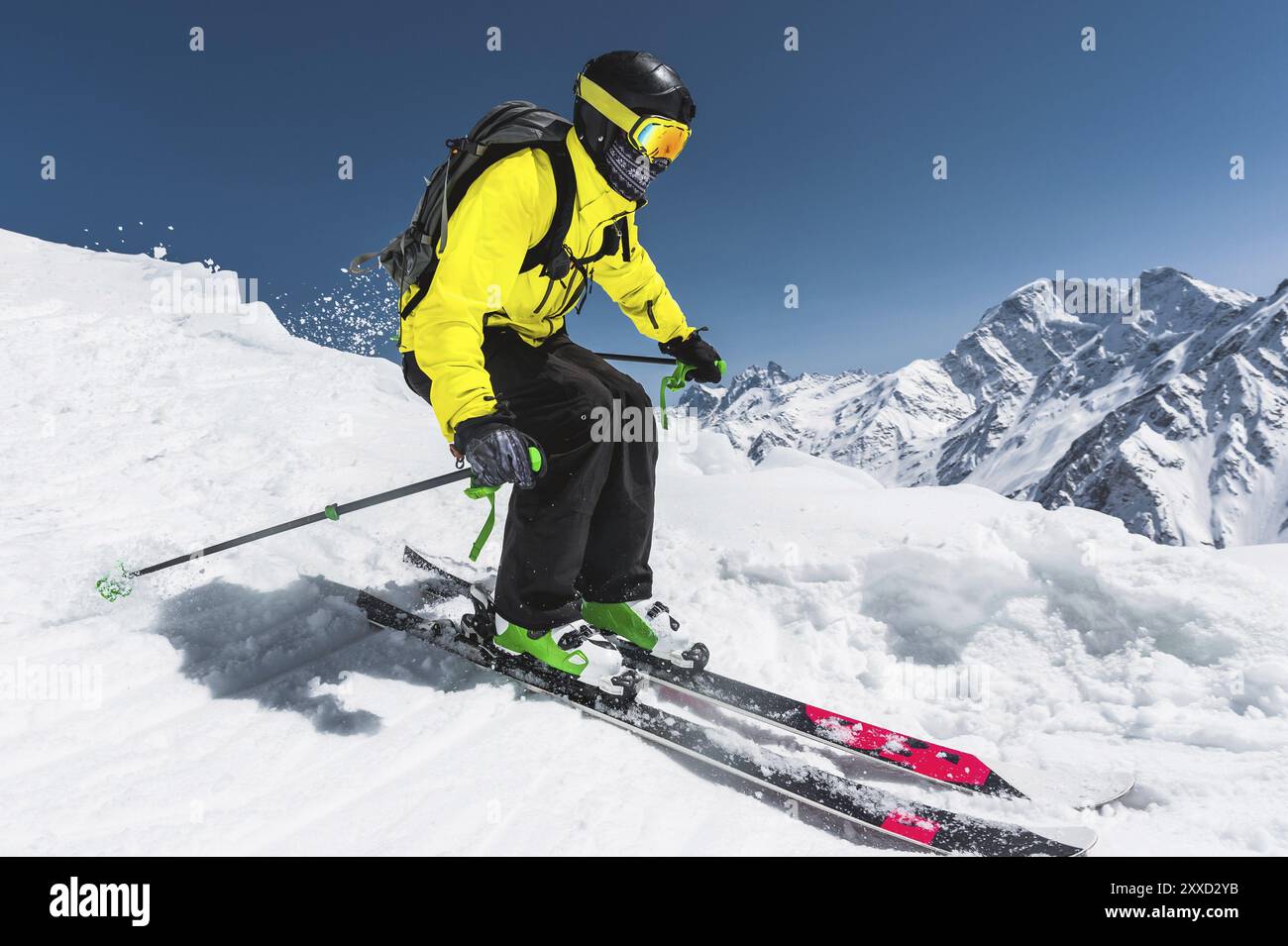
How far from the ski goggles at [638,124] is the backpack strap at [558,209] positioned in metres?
0.24

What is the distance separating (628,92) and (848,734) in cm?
297

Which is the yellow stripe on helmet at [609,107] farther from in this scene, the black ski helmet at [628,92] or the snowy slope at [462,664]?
the snowy slope at [462,664]

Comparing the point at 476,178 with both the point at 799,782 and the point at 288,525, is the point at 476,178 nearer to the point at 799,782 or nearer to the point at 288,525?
the point at 288,525

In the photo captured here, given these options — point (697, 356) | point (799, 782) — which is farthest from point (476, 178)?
point (799, 782)

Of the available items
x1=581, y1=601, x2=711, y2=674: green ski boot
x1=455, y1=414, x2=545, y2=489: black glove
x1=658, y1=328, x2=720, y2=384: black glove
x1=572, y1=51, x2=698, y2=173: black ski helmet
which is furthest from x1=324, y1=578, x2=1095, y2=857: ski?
x1=572, y1=51, x2=698, y2=173: black ski helmet

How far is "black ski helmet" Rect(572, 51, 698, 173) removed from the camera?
2.98 m

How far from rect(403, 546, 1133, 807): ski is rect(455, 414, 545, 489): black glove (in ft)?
4.69

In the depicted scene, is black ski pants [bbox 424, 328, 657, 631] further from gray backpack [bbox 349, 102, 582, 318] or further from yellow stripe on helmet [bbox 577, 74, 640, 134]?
yellow stripe on helmet [bbox 577, 74, 640, 134]

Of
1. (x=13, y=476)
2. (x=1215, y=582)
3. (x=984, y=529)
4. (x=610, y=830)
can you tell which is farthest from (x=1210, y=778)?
(x=13, y=476)

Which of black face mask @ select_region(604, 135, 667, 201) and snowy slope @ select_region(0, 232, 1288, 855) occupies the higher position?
black face mask @ select_region(604, 135, 667, 201)

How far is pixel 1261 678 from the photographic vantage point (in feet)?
10.3

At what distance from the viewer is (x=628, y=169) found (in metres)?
3.10

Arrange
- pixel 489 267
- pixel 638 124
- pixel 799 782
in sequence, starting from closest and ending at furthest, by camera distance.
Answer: pixel 799 782, pixel 489 267, pixel 638 124

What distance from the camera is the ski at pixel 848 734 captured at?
2.72 meters
